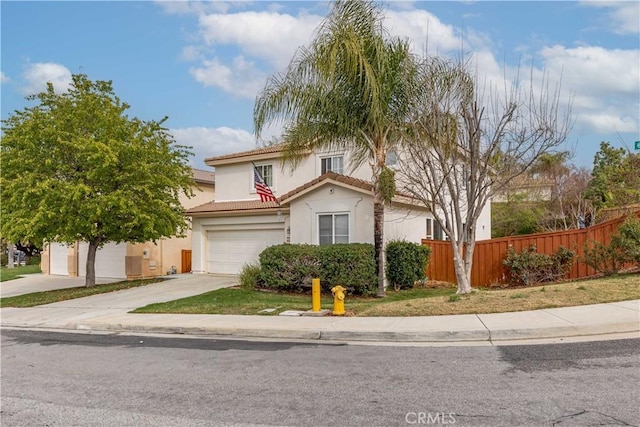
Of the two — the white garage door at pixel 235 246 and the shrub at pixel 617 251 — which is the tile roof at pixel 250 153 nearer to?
the white garage door at pixel 235 246

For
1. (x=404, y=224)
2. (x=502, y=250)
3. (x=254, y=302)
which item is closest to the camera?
(x=254, y=302)

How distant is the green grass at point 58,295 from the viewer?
637 inches

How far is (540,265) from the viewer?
1520cm

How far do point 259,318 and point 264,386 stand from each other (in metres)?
4.96

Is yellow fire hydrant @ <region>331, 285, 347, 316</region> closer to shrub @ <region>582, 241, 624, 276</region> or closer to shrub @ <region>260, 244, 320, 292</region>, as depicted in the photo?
shrub @ <region>260, 244, 320, 292</region>

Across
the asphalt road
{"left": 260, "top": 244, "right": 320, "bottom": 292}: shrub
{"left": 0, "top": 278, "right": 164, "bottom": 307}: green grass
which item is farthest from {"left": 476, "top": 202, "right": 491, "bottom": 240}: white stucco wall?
the asphalt road

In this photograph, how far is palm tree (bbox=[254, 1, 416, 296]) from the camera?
13.3 m

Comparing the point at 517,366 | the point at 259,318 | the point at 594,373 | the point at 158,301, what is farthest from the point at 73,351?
the point at 594,373

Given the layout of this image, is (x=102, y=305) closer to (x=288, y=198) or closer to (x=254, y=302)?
(x=254, y=302)

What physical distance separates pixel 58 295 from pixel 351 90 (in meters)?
12.3

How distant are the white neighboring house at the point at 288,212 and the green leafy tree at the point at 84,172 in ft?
11.6

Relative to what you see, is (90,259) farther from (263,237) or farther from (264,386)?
(264,386)

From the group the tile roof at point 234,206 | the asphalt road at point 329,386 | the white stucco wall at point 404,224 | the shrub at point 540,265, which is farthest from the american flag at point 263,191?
the asphalt road at point 329,386

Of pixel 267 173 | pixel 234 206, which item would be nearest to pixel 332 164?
pixel 267 173
